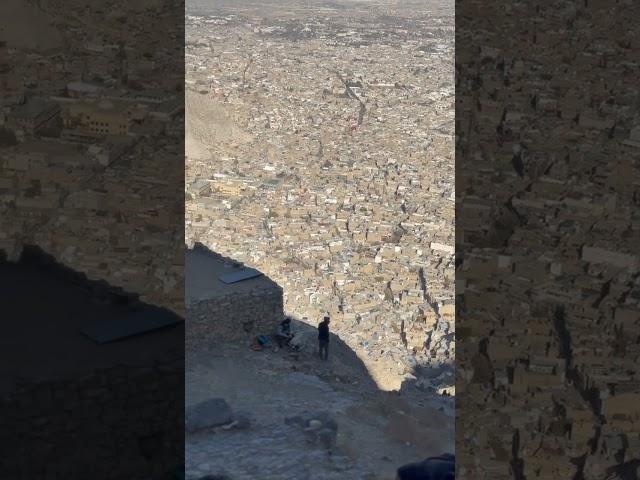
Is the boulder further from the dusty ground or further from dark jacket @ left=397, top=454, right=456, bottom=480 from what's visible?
dark jacket @ left=397, top=454, right=456, bottom=480

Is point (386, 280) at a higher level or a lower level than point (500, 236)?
lower

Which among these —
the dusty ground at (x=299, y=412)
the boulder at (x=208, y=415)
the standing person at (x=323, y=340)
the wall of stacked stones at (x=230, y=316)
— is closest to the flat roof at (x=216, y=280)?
the wall of stacked stones at (x=230, y=316)

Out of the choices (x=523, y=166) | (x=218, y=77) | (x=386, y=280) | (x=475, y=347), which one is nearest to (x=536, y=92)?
(x=523, y=166)

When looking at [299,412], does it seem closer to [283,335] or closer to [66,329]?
[283,335]

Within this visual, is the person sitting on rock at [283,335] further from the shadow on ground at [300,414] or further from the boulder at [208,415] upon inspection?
the boulder at [208,415]

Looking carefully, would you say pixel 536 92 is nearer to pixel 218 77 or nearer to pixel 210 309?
pixel 210 309
